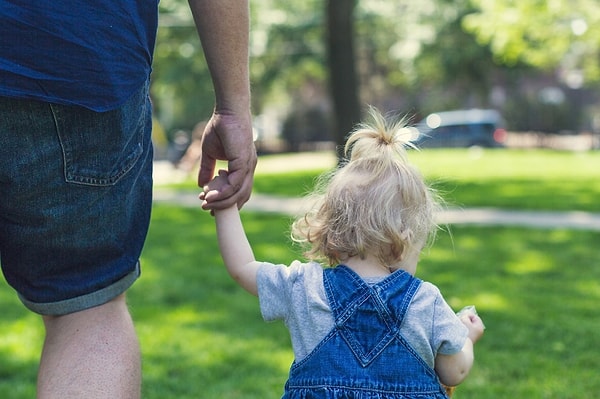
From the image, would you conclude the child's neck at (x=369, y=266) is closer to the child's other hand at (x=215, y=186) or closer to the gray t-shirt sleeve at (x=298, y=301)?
the gray t-shirt sleeve at (x=298, y=301)

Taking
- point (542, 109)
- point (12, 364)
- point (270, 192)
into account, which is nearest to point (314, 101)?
point (542, 109)

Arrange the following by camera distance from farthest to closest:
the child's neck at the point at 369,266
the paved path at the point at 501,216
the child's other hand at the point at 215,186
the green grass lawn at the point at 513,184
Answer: the green grass lawn at the point at 513,184 < the paved path at the point at 501,216 < the child's other hand at the point at 215,186 < the child's neck at the point at 369,266

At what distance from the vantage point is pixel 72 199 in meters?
1.93

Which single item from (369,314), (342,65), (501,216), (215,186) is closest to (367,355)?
(369,314)

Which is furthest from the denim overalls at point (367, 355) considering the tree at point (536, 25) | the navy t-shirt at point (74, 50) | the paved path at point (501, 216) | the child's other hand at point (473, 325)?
the tree at point (536, 25)

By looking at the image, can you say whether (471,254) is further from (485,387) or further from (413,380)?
(413,380)

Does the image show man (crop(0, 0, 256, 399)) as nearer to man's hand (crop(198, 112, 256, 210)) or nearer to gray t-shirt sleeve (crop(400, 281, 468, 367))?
man's hand (crop(198, 112, 256, 210))

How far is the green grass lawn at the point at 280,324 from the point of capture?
4.04 m

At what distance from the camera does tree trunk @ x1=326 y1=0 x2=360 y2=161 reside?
13137 mm

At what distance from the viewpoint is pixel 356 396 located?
2.01 m

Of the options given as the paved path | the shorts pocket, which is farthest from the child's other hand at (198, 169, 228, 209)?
the paved path

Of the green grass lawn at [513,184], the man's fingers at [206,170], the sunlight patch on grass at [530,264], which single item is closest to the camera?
the man's fingers at [206,170]

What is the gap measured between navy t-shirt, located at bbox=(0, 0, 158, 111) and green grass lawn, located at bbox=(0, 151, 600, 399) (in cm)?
101

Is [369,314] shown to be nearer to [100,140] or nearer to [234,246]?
[234,246]
